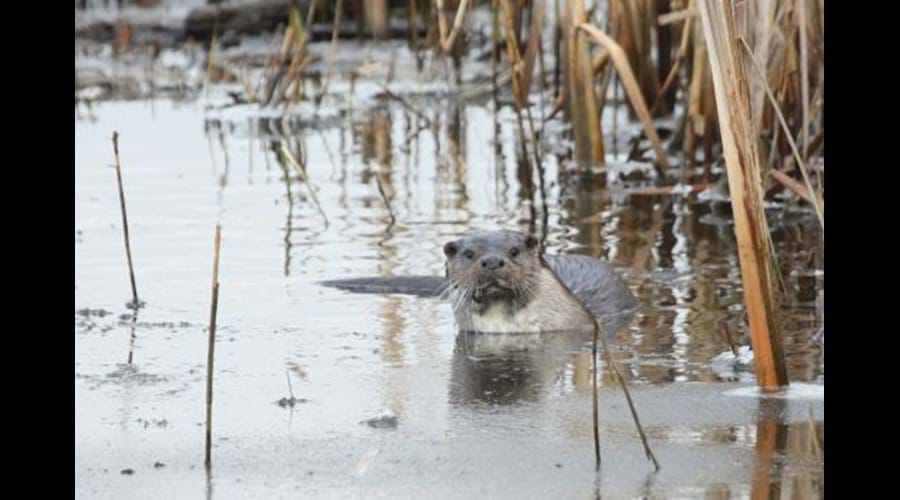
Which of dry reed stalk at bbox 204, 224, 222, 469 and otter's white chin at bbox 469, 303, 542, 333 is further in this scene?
otter's white chin at bbox 469, 303, 542, 333

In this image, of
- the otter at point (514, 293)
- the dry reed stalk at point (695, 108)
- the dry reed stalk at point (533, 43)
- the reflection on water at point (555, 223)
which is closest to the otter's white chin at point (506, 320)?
the otter at point (514, 293)

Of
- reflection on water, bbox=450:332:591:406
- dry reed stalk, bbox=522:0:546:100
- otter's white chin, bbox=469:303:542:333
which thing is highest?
dry reed stalk, bbox=522:0:546:100

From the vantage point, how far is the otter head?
6312mm

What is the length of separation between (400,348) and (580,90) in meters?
3.48

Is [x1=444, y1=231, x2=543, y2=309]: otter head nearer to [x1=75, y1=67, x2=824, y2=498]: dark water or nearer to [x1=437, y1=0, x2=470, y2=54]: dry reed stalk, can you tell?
[x1=75, y1=67, x2=824, y2=498]: dark water

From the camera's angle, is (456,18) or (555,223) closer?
(456,18)

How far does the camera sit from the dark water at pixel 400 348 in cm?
442

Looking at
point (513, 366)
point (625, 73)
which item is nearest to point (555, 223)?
point (625, 73)

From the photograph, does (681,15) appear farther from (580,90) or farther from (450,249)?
(450,249)

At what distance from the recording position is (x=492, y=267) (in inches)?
249

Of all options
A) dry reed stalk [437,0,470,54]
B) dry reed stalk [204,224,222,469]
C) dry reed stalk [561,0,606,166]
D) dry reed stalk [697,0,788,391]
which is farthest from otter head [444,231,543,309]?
dry reed stalk [561,0,606,166]

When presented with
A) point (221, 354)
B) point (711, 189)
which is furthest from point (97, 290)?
point (711, 189)

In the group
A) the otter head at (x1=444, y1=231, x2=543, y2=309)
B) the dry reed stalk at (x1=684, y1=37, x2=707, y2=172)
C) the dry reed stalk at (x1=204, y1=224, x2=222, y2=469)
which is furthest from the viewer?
the dry reed stalk at (x1=684, y1=37, x2=707, y2=172)

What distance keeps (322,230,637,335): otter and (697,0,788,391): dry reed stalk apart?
4.72 ft
